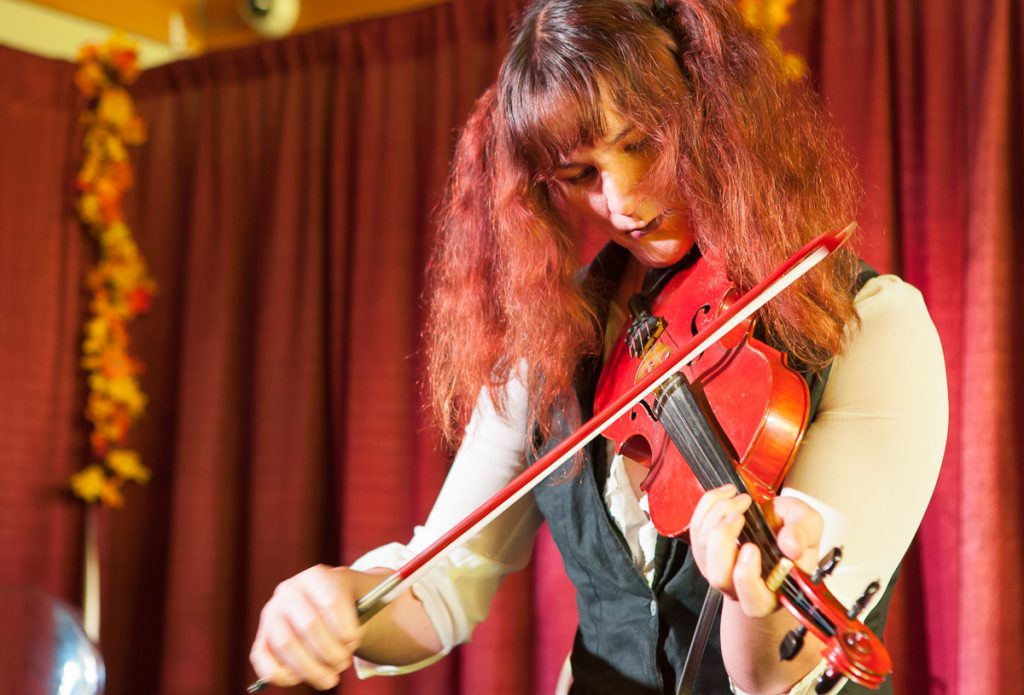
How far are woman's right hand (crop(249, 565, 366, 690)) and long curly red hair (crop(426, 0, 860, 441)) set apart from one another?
13.0 inches

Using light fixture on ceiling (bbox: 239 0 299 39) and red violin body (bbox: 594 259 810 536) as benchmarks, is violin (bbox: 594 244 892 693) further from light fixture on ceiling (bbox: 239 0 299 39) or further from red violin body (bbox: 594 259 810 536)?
light fixture on ceiling (bbox: 239 0 299 39)

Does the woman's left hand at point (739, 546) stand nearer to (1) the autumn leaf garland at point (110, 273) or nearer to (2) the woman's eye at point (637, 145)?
(2) the woman's eye at point (637, 145)

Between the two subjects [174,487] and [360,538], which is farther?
[174,487]

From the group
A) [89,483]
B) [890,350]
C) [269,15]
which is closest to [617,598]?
[890,350]

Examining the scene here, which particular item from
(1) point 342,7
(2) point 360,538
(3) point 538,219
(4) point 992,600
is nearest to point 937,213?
(4) point 992,600

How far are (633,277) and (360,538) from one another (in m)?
1.23

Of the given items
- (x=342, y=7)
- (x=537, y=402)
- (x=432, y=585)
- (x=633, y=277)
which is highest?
(x=342, y=7)

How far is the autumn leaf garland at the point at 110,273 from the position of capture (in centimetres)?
258

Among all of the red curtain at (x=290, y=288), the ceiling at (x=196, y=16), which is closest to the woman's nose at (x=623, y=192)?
the red curtain at (x=290, y=288)

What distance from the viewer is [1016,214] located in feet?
5.98

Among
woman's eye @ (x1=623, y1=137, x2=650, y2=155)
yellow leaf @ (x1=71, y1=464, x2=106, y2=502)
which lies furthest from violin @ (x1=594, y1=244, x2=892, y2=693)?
yellow leaf @ (x1=71, y1=464, x2=106, y2=502)

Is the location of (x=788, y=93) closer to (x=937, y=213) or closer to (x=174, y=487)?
(x=937, y=213)

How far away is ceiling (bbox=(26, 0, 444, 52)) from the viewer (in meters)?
2.77

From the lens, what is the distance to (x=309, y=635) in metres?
0.94
